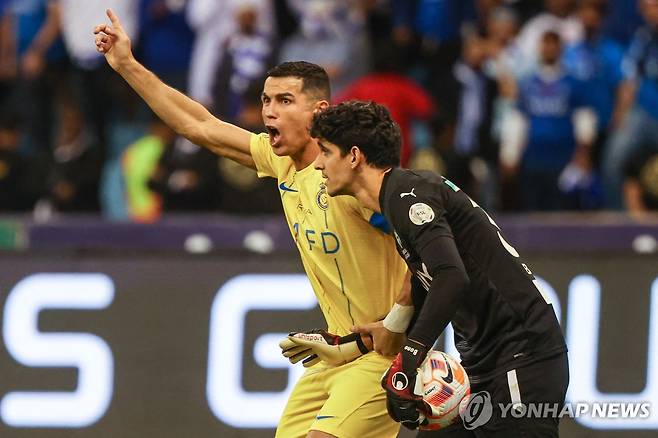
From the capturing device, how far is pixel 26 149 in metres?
14.4

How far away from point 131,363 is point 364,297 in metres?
2.95

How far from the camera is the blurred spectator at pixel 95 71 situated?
14.3 meters

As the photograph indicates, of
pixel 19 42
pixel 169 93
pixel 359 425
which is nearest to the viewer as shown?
pixel 359 425

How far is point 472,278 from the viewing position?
5973mm

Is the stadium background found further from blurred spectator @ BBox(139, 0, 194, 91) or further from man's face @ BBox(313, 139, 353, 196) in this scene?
man's face @ BBox(313, 139, 353, 196)

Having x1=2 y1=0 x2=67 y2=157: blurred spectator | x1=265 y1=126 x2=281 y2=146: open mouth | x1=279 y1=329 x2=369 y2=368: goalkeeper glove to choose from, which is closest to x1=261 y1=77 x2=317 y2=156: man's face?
x1=265 y1=126 x2=281 y2=146: open mouth

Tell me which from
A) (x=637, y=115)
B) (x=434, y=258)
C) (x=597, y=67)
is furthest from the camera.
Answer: (x=597, y=67)

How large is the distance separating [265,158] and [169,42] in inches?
299

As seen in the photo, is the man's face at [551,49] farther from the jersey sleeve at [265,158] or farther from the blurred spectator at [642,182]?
the jersey sleeve at [265,158]

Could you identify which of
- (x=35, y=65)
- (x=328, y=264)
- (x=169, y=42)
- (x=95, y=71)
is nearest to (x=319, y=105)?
(x=328, y=264)

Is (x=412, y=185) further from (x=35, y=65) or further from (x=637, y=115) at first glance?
(x=35, y=65)

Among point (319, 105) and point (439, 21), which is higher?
point (439, 21)

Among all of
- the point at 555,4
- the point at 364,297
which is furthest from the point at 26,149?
the point at 364,297

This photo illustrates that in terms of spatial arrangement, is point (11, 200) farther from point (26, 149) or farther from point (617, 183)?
point (617, 183)
